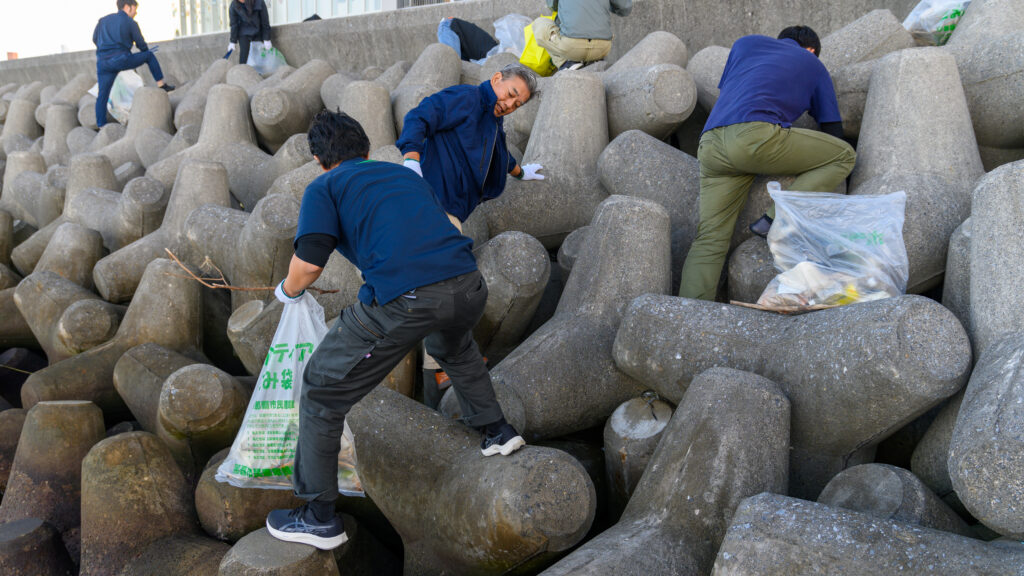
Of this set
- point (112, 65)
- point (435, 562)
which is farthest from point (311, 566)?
point (112, 65)

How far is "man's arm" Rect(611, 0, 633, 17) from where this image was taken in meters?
4.93

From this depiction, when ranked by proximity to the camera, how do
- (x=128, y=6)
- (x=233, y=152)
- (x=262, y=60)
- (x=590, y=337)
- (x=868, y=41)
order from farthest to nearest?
(x=262, y=60)
(x=128, y=6)
(x=233, y=152)
(x=868, y=41)
(x=590, y=337)

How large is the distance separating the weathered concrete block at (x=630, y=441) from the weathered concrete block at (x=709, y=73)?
2.01 m

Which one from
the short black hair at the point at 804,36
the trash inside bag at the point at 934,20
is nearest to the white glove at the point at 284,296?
the short black hair at the point at 804,36

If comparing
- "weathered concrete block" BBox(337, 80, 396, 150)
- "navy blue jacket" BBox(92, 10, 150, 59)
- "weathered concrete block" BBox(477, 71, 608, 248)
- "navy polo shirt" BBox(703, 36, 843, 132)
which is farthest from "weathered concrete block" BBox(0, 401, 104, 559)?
"navy blue jacket" BBox(92, 10, 150, 59)

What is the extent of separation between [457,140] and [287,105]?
2352 mm

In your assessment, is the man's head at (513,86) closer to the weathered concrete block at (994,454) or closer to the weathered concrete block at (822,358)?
the weathered concrete block at (822,358)

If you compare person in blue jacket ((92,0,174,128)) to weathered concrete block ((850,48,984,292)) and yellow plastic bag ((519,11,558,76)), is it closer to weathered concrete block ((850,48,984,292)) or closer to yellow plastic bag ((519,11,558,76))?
yellow plastic bag ((519,11,558,76))

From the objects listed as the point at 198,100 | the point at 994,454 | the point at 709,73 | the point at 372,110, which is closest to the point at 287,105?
the point at 372,110

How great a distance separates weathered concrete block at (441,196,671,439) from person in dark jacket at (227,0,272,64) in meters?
5.76

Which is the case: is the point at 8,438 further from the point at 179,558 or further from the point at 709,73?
the point at 709,73

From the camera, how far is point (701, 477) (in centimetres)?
200

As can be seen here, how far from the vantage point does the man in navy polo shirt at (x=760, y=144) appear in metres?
2.91

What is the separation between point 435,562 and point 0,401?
107 inches
